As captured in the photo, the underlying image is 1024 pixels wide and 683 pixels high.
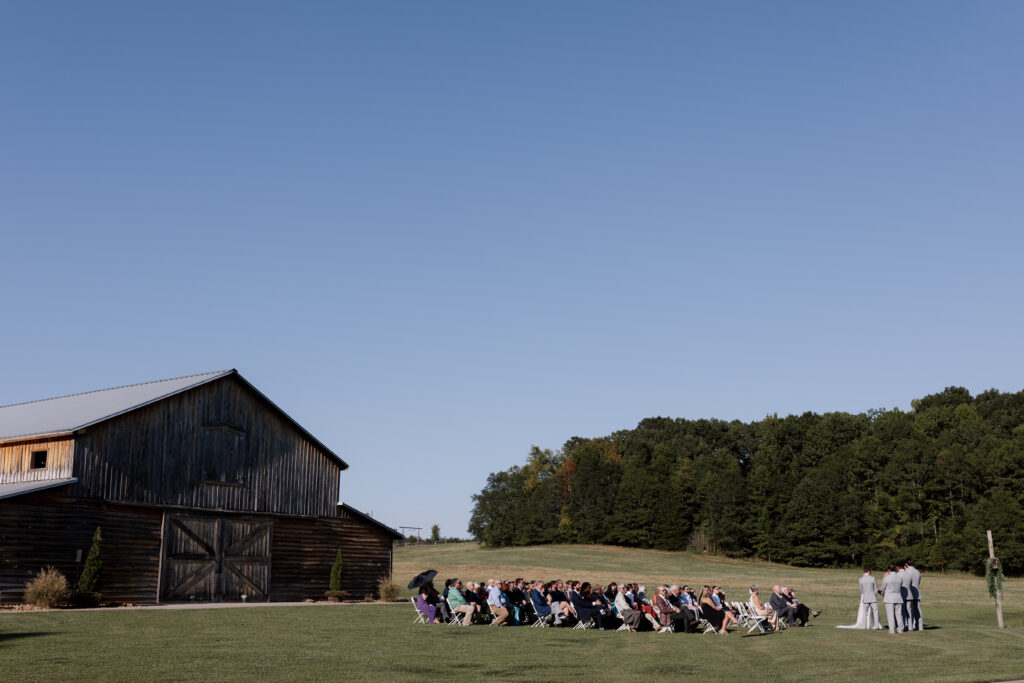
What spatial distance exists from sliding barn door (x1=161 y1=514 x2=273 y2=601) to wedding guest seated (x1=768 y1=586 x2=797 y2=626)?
18101 mm

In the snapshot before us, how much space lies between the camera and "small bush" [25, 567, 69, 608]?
2544 cm

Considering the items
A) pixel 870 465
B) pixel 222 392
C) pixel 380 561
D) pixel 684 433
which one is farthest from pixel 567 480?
pixel 222 392

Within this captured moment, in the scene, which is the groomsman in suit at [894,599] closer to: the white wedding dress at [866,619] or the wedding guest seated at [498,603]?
the white wedding dress at [866,619]

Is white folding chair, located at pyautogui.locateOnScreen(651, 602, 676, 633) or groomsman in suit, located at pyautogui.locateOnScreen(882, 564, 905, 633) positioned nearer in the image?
groomsman in suit, located at pyautogui.locateOnScreen(882, 564, 905, 633)

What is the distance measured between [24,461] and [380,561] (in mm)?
13920

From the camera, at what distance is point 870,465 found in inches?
3194

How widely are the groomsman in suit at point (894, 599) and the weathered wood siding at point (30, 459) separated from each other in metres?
22.6

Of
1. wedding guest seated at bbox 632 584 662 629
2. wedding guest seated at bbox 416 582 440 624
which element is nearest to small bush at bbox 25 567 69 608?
wedding guest seated at bbox 416 582 440 624

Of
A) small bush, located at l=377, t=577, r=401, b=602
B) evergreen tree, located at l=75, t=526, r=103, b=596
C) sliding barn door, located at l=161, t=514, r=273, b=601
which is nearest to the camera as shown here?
evergreen tree, located at l=75, t=526, r=103, b=596

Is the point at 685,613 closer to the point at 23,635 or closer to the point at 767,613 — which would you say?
the point at 767,613

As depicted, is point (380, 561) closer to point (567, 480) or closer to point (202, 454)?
point (202, 454)

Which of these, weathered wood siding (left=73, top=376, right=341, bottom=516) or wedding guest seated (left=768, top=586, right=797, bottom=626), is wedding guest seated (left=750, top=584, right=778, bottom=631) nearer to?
wedding guest seated (left=768, top=586, right=797, bottom=626)

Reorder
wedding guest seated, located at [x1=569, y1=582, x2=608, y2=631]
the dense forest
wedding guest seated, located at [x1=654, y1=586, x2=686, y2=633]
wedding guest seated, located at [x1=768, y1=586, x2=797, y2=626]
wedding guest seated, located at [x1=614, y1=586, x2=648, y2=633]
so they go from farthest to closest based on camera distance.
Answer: the dense forest < wedding guest seated, located at [x1=768, y1=586, x2=797, y2=626] < wedding guest seated, located at [x1=569, y1=582, x2=608, y2=631] < wedding guest seated, located at [x1=614, y1=586, x2=648, y2=633] < wedding guest seated, located at [x1=654, y1=586, x2=686, y2=633]

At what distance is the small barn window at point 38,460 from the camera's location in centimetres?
2883
